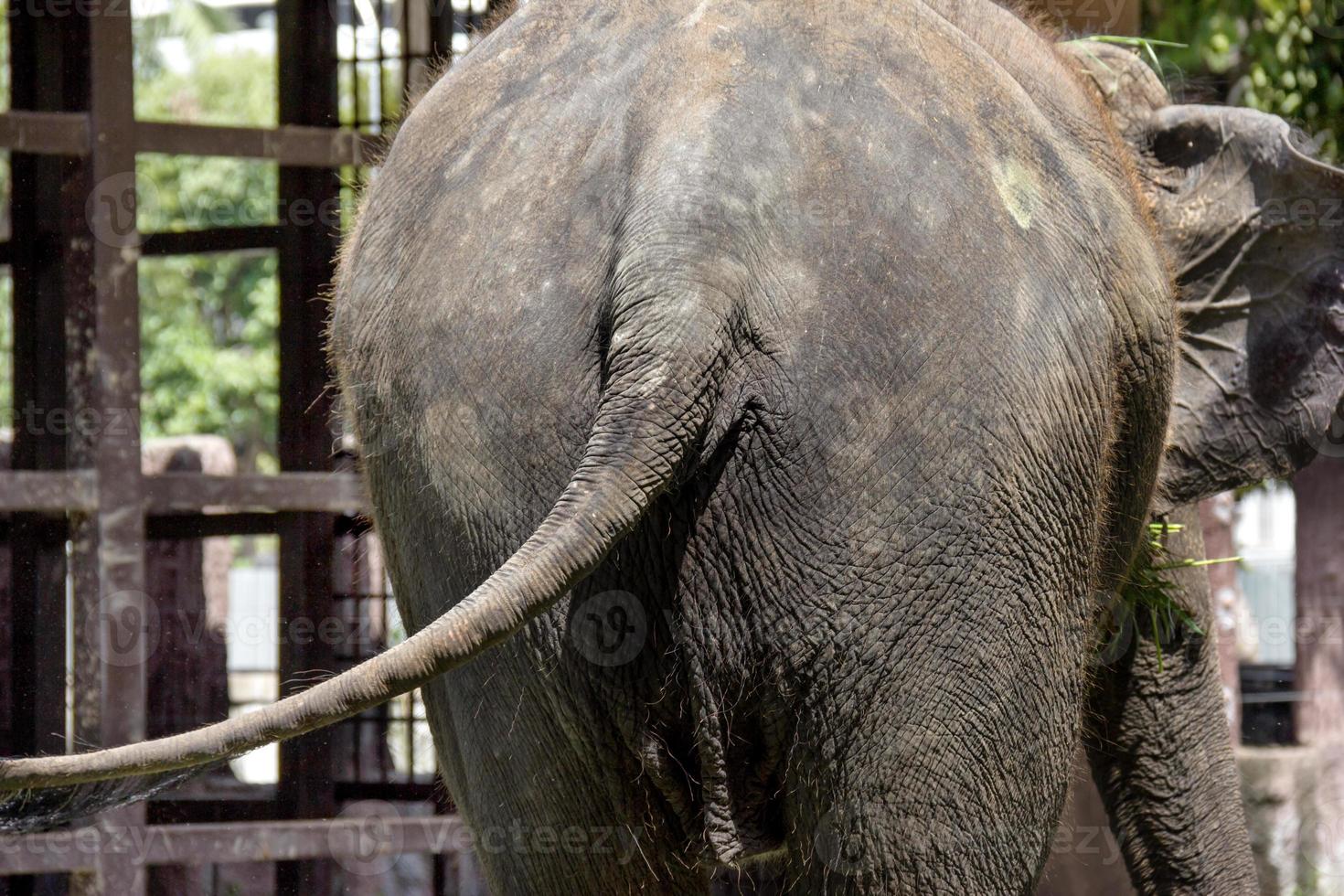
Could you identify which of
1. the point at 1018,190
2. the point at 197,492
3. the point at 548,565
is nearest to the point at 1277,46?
the point at 197,492

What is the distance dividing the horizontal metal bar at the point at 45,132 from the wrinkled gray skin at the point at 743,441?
81.0 inches

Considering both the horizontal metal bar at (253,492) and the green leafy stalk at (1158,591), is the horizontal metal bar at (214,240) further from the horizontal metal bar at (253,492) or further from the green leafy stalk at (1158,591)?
the green leafy stalk at (1158,591)

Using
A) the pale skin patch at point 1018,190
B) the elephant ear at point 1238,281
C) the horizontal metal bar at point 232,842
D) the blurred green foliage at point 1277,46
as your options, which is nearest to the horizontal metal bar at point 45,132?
the horizontal metal bar at point 232,842

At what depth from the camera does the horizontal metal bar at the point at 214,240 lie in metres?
4.48

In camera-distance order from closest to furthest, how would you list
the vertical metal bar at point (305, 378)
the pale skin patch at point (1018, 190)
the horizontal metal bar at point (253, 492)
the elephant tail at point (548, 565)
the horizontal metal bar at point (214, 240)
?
1. the elephant tail at point (548, 565)
2. the pale skin patch at point (1018, 190)
3. the horizontal metal bar at point (253, 492)
4. the vertical metal bar at point (305, 378)
5. the horizontal metal bar at point (214, 240)

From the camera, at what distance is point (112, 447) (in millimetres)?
3738

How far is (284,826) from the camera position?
387cm

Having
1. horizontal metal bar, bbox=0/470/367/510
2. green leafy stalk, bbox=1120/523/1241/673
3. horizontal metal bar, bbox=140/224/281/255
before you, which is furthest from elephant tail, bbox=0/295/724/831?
horizontal metal bar, bbox=140/224/281/255

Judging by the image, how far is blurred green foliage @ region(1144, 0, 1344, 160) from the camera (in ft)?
19.5

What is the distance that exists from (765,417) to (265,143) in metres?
2.66

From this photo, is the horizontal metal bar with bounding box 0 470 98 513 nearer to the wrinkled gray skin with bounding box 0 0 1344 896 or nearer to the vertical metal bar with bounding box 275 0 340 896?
the vertical metal bar with bounding box 275 0 340 896

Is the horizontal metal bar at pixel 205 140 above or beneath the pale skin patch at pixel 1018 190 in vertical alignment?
above

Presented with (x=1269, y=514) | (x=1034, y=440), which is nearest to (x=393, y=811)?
(x=1034, y=440)

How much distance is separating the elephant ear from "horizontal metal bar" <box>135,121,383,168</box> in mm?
1917
